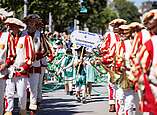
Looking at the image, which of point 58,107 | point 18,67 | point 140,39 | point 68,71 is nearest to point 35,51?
point 18,67

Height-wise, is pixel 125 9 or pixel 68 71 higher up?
pixel 125 9

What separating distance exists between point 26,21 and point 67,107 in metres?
3.36

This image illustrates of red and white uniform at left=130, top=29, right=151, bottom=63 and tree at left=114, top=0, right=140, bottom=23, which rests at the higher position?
tree at left=114, top=0, right=140, bottom=23

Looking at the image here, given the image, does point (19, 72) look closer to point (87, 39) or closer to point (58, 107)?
point (58, 107)

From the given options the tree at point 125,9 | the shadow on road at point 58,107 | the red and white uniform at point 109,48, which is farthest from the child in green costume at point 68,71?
the tree at point 125,9

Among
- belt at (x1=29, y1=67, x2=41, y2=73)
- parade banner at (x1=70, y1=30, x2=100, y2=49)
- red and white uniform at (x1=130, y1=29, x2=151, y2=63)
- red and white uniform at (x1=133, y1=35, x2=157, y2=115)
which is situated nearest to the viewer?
red and white uniform at (x1=133, y1=35, x2=157, y2=115)

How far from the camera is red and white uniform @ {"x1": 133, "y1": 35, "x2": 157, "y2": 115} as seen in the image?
19.7 feet

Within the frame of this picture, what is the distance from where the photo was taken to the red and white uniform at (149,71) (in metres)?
6.01

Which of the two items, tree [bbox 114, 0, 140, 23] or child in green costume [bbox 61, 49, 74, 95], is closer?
child in green costume [bbox 61, 49, 74, 95]

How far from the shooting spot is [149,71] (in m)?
6.07

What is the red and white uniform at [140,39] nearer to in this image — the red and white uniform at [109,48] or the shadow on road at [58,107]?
the red and white uniform at [109,48]

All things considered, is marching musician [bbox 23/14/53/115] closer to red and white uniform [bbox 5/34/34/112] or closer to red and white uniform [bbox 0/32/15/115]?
red and white uniform [bbox 5/34/34/112]

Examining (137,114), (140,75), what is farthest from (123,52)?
(140,75)

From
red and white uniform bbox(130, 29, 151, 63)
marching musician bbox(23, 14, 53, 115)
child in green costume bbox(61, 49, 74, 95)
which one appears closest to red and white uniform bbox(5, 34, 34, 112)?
marching musician bbox(23, 14, 53, 115)
